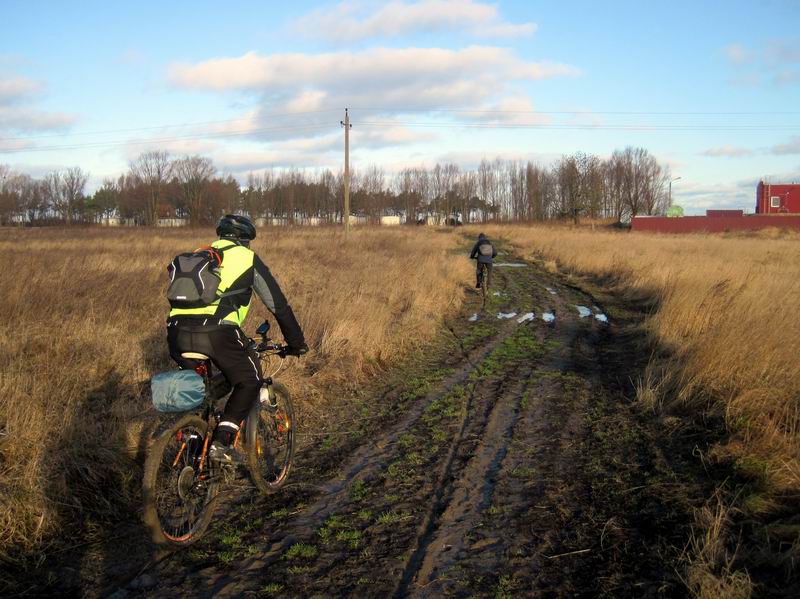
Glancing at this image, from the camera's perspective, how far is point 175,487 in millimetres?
3719

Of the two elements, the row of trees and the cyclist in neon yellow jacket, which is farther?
the row of trees

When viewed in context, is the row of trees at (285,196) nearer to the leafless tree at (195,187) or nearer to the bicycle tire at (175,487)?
the leafless tree at (195,187)

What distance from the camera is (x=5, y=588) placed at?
3.30 m

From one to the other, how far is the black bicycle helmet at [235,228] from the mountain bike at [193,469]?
0.77 meters

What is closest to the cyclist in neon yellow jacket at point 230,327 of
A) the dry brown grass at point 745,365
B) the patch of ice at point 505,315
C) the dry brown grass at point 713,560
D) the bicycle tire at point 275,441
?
the bicycle tire at point 275,441

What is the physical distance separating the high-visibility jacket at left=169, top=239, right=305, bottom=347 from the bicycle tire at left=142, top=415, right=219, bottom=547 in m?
0.66

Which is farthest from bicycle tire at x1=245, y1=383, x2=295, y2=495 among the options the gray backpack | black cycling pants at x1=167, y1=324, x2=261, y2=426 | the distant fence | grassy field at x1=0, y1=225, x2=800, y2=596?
the distant fence

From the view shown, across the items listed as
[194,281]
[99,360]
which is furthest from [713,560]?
[99,360]

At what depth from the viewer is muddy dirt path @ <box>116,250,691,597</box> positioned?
336 centimetres

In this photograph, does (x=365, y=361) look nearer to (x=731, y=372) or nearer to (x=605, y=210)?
(x=731, y=372)

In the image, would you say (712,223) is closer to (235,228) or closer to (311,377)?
(311,377)

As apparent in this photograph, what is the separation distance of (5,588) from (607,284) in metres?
18.9

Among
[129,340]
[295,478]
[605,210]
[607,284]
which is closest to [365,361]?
[129,340]

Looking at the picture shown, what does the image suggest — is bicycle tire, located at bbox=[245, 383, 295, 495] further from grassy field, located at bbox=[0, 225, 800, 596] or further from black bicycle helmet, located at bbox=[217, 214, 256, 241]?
black bicycle helmet, located at bbox=[217, 214, 256, 241]
